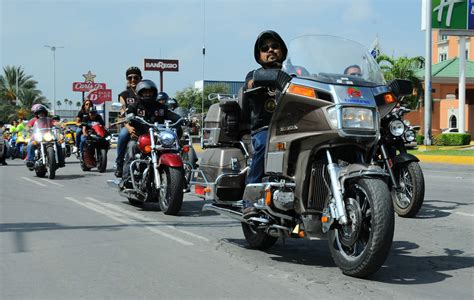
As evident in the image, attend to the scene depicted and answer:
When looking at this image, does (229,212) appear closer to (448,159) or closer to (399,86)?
(399,86)

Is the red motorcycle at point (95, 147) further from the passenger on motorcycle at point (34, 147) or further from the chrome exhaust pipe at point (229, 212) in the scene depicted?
the chrome exhaust pipe at point (229, 212)

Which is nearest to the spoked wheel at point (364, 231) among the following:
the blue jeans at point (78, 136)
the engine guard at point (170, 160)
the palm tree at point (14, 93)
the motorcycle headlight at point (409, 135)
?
the engine guard at point (170, 160)

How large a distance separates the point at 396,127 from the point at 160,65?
4847 centimetres

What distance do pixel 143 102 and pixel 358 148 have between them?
521 cm

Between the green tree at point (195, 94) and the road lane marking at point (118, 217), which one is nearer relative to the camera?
the road lane marking at point (118, 217)

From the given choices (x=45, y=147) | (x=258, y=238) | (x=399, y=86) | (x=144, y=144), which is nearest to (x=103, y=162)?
(x=45, y=147)

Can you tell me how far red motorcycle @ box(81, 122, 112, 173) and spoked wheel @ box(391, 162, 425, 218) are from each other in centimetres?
970

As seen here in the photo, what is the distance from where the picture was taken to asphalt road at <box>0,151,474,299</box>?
4.66 m

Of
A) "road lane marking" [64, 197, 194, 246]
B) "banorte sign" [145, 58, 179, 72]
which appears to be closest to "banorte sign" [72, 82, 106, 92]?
"banorte sign" [145, 58, 179, 72]

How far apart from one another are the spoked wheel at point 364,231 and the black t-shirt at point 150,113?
17.0 feet

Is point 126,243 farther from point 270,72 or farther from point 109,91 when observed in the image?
point 109,91

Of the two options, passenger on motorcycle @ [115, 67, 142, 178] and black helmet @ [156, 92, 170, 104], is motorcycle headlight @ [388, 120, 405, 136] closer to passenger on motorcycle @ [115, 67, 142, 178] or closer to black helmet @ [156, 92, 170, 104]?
passenger on motorcycle @ [115, 67, 142, 178]

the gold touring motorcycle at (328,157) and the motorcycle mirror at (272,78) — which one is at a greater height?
the motorcycle mirror at (272,78)

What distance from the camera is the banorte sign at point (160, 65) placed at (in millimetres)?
55438
